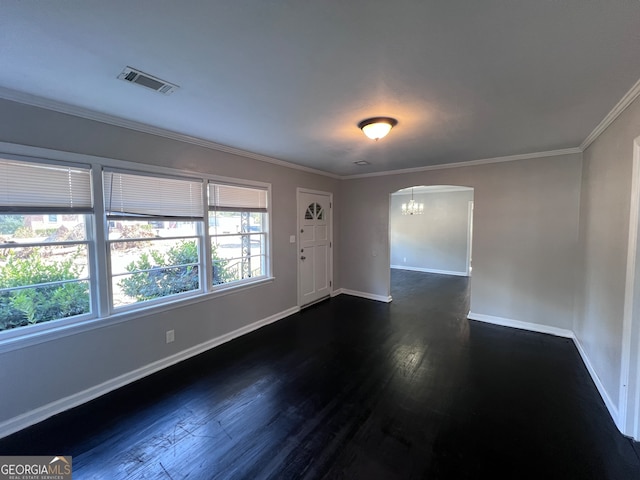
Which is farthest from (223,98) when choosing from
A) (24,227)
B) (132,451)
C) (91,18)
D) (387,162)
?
(387,162)

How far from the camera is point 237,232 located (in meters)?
3.79

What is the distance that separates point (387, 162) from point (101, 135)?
364 centimetres

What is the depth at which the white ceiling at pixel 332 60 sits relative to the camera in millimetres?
1227

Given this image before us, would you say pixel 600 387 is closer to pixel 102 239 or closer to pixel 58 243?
pixel 102 239

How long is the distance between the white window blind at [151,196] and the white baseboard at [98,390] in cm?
157

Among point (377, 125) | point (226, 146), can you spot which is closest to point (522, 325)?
point (377, 125)

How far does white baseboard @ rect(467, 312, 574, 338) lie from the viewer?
371cm

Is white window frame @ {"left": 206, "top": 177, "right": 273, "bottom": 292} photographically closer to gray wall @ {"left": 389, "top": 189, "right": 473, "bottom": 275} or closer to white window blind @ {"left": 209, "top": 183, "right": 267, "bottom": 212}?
white window blind @ {"left": 209, "top": 183, "right": 267, "bottom": 212}

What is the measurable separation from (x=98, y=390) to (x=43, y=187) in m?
1.83

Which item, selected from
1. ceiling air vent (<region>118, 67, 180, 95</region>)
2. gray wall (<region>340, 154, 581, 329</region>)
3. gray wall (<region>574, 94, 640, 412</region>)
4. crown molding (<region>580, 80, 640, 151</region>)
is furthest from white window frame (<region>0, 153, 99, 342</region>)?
gray wall (<region>340, 154, 581, 329</region>)

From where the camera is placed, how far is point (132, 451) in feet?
6.13

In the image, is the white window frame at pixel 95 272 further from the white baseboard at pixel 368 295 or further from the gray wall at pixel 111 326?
the white baseboard at pixel 368 295

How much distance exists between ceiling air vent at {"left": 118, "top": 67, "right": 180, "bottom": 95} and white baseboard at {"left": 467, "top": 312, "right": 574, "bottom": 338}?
4.90 metres

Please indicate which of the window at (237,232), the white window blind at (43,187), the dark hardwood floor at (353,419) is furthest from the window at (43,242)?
the window at (237,232)
